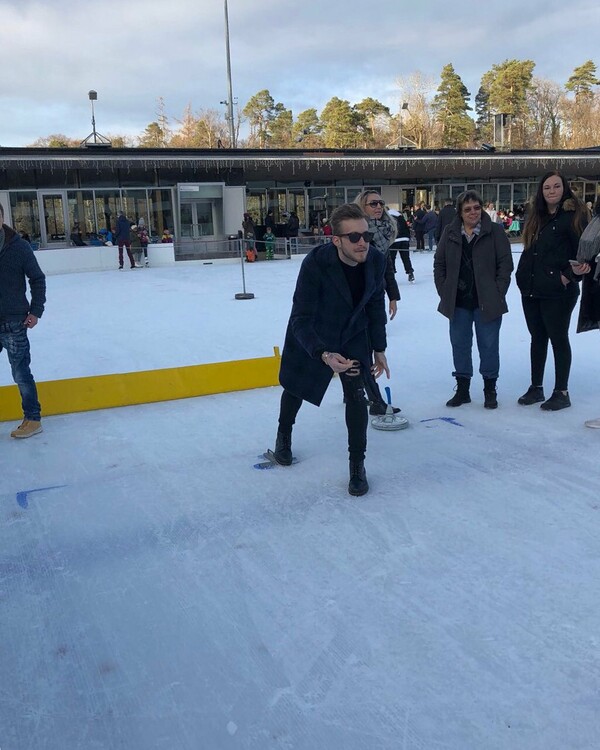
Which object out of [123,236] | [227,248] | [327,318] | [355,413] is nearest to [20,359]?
[327,318]

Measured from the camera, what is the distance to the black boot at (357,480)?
11.5ft

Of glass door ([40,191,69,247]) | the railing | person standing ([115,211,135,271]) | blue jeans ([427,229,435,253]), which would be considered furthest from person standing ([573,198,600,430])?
glass door ([40,191,69,247])

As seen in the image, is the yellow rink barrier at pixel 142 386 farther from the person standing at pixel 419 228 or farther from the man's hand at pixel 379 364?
the person standing at pixel 419 228

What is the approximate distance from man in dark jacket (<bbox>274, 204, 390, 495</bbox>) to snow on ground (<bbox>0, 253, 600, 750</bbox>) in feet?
1.57

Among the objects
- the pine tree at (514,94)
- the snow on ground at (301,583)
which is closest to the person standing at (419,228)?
the snow on ground at (301,583)

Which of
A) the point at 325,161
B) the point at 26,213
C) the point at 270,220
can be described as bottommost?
the point at 270,220

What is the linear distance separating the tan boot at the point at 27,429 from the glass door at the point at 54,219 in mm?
20339

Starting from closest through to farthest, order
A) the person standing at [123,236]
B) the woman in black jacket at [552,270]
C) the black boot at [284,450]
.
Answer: the black boot at [284,450] < the woman in black jacket at [552,270] < the person standing at [123,236]

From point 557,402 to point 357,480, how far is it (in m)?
1.99

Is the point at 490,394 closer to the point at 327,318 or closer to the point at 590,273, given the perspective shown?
the point at 590,273

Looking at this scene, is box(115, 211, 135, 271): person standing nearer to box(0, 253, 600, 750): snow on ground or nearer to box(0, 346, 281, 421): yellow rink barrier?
box(0, 346, 281, 421): yellow rink barrier

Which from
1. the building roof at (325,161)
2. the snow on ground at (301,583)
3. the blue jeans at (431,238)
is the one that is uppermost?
the building roof at (325,161)

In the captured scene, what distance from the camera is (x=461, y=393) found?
5.04m

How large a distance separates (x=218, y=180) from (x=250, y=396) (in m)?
21.5
